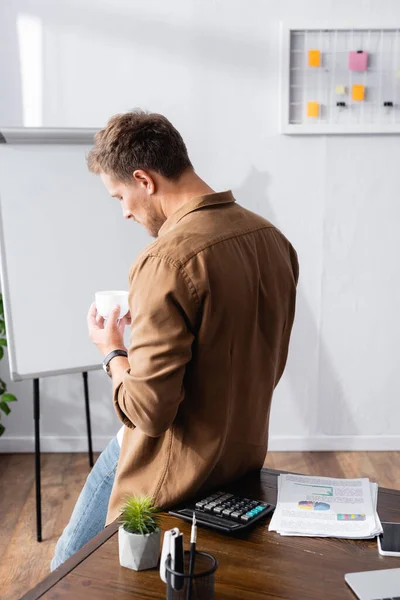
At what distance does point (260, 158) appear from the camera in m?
3.32

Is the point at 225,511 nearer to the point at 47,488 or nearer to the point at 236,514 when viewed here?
the point at 236,514

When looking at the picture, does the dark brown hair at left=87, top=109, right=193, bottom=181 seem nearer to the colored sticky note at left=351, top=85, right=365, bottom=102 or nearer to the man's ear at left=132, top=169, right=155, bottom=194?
the man's ear at left=132, top=169, right=155, bottom=194

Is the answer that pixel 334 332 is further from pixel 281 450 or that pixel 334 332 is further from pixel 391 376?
pixel 281 450

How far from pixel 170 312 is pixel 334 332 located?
2.33m

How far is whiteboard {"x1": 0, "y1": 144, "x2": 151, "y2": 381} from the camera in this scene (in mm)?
2730

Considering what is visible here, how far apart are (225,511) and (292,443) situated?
90.3 inches

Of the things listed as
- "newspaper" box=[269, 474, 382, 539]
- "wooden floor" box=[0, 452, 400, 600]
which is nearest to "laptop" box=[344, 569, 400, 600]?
"newspaper" box=[269, 474, 382, 539]

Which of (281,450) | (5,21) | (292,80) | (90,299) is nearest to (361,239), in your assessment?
(292,80)

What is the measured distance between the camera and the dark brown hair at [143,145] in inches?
56.1

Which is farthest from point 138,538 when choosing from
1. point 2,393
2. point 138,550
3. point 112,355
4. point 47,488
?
point 2,393

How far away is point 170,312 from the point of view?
1.21 metres

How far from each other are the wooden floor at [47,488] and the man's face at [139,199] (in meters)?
1.35

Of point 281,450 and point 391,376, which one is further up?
point 391,376

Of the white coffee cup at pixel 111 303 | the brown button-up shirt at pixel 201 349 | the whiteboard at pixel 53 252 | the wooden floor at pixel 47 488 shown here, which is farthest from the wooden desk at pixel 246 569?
the whiteboard at pixel 53 252
